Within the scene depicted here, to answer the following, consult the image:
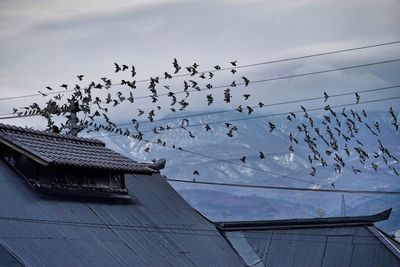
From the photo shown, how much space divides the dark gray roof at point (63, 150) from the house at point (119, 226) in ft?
0.14

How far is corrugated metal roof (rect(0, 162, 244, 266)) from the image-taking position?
27953 millimetres

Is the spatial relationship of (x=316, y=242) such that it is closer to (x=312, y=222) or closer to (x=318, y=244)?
(x=318, y=244)

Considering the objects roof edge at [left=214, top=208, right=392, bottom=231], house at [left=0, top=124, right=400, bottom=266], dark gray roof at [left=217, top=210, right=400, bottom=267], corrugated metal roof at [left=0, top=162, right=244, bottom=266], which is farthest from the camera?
roof edge at [left=214, top=208, right=392, bottom=231]

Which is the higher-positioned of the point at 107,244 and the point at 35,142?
the point at 35,142

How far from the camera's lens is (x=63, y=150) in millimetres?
33844

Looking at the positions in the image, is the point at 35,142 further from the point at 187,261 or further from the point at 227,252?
the point at 227,252

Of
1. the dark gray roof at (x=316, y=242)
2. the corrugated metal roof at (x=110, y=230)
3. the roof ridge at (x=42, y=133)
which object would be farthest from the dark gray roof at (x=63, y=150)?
the dark gray roof at (x=316, y=242)

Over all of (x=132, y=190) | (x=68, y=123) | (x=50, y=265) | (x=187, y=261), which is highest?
(x=68, y=123)

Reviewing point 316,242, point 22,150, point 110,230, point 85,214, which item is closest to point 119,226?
point 110,230

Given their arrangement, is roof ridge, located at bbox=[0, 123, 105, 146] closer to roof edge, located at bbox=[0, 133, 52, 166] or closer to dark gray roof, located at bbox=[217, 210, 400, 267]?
roof edge, located at bbox=[0, 133, 52, 166]

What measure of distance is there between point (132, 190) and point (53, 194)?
20.2ft

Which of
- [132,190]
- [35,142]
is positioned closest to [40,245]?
[35,142]

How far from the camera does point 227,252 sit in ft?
126

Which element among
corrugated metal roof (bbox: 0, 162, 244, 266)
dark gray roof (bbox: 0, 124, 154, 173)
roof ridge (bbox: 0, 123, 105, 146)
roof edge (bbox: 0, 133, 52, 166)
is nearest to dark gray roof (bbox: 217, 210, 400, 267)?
corrugated metal roof (bbox: 0, 162, 244, 266)
